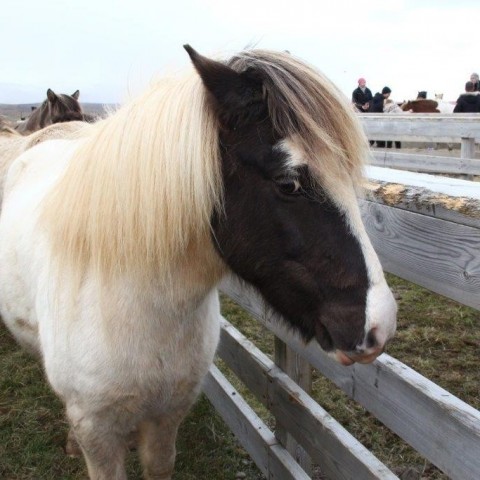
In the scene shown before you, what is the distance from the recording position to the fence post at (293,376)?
8.91ft

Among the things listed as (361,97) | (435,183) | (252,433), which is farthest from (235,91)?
(361,97)

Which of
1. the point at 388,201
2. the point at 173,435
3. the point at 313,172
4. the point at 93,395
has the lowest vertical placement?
the point at 173,435

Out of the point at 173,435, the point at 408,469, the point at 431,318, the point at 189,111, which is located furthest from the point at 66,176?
the point at 431,318

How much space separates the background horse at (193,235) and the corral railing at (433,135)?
5.89 metres

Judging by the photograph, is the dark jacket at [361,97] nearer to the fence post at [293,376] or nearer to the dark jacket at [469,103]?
the dark jacket at [469,103]

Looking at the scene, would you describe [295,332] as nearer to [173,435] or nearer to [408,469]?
[173,435]

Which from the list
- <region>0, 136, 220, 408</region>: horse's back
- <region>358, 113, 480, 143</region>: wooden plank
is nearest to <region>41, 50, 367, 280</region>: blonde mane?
<region>0, 136, 220, 408</region>: horse's back

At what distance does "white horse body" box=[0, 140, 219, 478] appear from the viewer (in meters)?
2.01

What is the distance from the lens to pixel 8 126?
6160mm

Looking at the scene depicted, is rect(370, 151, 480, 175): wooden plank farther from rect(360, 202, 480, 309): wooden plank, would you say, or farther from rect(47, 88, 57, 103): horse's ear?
rect(360, 202, 480, 309): wooden plank

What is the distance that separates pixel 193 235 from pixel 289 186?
1.37 ft

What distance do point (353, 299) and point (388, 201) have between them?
404mm

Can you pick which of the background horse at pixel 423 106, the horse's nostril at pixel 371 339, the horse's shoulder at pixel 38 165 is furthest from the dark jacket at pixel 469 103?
the horse's nostril at pixel 371 339

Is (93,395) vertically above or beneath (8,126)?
beneath
